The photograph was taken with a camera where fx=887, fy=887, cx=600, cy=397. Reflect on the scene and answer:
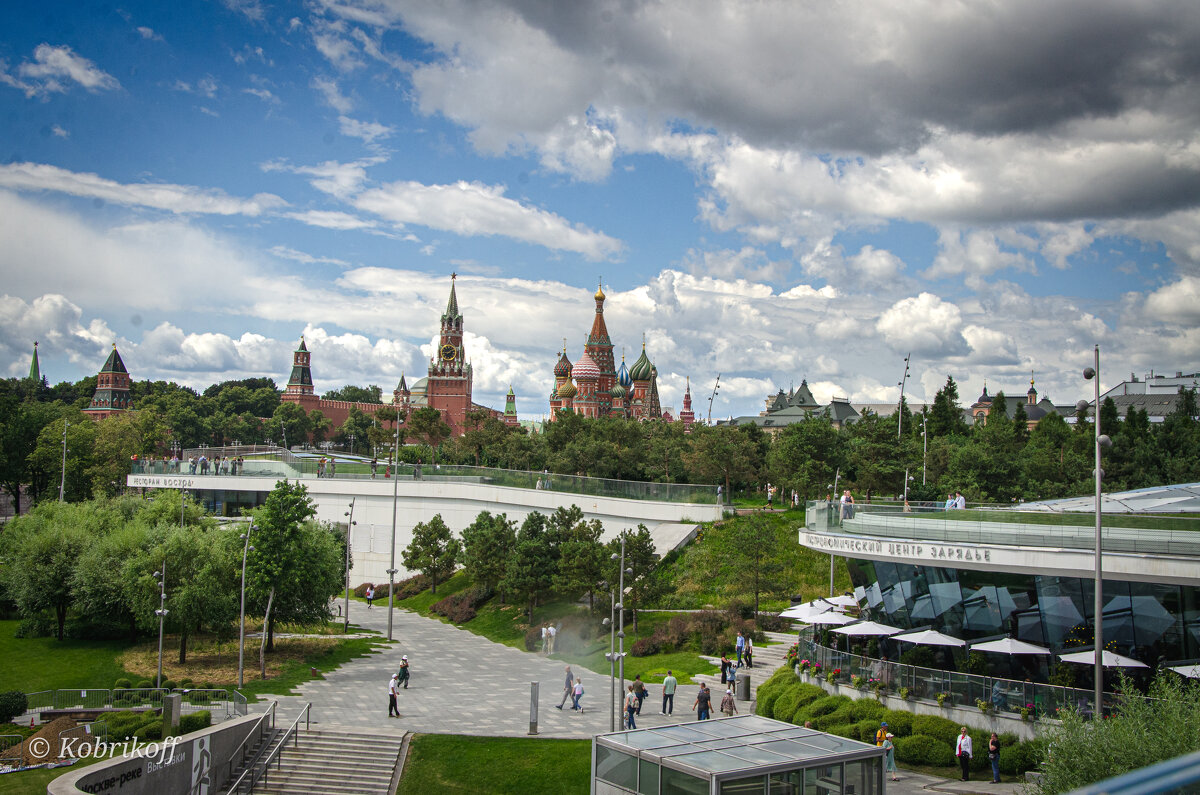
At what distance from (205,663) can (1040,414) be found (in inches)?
6505

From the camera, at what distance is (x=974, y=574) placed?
26.5m

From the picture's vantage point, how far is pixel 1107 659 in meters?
22.1

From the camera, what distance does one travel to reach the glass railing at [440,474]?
55938 millimetres

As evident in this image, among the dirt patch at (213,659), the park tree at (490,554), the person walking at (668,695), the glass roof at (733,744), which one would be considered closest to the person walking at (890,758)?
the glass roof at (733,744)

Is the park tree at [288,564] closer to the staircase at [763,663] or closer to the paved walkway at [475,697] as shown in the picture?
the paved walkway at [475,697]

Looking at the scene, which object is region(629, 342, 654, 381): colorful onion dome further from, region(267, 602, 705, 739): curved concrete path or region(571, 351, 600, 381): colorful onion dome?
region(267, 602, 705, 739): curved concrete path

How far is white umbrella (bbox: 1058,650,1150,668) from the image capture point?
2194 centimetres

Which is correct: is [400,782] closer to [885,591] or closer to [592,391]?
[885,591]

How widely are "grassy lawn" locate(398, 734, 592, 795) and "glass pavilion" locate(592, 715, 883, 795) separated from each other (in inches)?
371

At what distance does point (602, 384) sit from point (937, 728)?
351 ft

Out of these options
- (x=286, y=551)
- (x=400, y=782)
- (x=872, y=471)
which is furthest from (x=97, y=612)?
(x=872, y=471)

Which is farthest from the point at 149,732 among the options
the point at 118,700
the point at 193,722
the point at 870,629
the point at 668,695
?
the point at 870,629

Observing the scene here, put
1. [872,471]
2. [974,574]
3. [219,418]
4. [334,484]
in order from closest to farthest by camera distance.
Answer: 1. [974,574]
2. [872,471]
3. [334,484]
4. [219,418]

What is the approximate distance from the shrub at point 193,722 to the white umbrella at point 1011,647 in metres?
23.3
